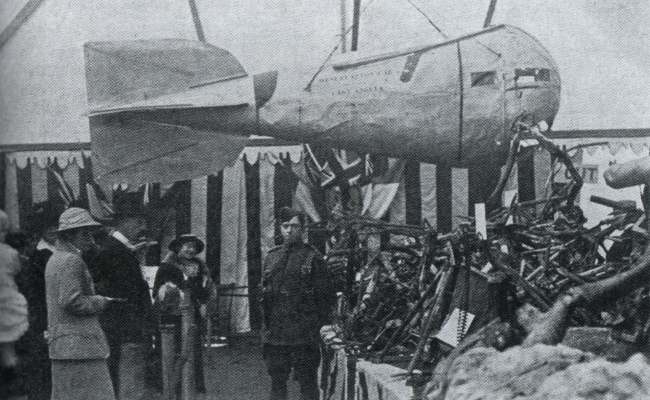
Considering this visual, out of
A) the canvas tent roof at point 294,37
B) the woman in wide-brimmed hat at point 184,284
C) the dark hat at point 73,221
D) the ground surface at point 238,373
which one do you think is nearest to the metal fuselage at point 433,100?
the canvas tent roof at point 294,37

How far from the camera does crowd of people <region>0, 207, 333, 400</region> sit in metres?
4.80

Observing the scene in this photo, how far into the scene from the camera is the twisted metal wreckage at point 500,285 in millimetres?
3336

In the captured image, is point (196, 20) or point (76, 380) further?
point (196, 20)

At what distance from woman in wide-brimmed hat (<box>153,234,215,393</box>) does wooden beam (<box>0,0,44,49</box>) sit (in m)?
2.24

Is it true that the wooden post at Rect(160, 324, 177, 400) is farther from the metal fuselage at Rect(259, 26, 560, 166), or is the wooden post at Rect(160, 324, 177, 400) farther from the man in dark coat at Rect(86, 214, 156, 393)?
the metal fuselage at Rect(259, 26, 560, 166)

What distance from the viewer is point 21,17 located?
20.9ft

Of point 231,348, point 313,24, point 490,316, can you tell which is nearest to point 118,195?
point 231,348

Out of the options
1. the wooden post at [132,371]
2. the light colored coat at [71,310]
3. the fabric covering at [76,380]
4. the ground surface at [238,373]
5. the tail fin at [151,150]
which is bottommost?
the ground surface at [238,373]

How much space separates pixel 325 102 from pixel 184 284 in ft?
8.38

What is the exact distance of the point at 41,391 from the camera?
6051mm

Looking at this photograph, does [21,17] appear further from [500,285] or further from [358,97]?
[500,285]

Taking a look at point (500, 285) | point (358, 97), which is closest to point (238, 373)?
point (358, 97)

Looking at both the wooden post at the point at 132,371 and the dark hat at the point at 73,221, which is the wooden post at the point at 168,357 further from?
the dark hat at the point at 73,221

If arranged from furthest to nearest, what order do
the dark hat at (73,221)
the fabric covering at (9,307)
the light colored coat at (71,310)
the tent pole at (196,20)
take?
the tent pole at (196,20) → the dark hat at (73,221) → the light colored coat at (71,310) → the fabric covering at (9,307)
